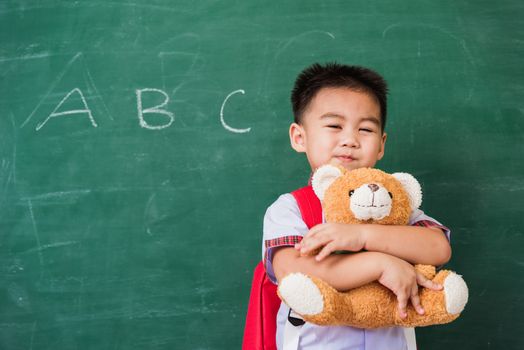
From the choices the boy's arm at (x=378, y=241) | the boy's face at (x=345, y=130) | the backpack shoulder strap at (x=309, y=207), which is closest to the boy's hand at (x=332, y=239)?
the boy's arm at (x=378, y=241)

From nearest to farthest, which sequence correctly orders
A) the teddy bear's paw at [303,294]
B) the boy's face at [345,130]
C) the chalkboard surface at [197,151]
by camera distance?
the teddy bear's paw at [303,294] → the boy's face at [345,130] → the chalkboard surface at [197,151]

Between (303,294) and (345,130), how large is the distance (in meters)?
0.38

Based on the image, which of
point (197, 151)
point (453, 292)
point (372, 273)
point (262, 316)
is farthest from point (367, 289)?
point (197, 151)

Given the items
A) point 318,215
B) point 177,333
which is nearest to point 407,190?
point 318,215

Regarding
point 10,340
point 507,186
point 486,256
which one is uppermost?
point 507,186

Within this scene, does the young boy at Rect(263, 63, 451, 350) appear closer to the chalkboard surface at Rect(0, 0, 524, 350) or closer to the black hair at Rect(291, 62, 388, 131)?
the black hair at Rect(291, 62, 388, 131)

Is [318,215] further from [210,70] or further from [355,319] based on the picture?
[210,70]

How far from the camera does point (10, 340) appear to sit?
1632 millimetres

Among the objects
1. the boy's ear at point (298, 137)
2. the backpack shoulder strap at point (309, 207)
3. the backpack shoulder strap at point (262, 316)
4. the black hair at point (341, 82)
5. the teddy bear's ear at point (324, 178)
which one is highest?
the black hair at point (341, 82)

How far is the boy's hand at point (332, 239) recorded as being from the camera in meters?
0.91

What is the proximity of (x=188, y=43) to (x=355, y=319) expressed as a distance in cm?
105

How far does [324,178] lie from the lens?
1.01 metres

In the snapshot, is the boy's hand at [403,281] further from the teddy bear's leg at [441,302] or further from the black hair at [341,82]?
the black hair at [341,82]

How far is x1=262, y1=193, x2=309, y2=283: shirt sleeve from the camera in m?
1.00
